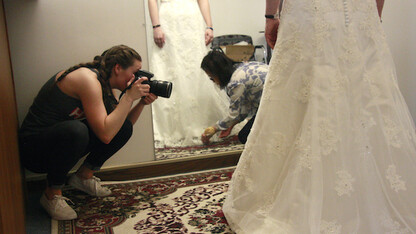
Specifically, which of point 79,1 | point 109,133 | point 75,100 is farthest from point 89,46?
point 109,133

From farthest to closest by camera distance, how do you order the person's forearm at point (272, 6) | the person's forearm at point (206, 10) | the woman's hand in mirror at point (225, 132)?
1. the woman's hand in mirror at point (225, 132)
2. the person's forearm at point (206, 10)
3. the person's forearm at point (272, 6)

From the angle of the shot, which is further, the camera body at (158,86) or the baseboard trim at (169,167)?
the baseboard trim at (169,167)

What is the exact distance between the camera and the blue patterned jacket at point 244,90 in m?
2.03

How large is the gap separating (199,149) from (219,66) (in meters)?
0.50

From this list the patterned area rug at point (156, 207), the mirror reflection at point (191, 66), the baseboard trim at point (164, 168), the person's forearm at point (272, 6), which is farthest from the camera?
the mirror reflection at point (191, 66)

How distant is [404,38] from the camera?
230 centimetres

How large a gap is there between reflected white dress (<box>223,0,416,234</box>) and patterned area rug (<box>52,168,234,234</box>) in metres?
0.28

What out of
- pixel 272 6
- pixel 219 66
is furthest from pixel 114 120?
pixel 219 66

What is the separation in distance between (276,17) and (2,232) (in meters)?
1.01

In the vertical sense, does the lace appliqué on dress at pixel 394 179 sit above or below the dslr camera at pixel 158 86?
below

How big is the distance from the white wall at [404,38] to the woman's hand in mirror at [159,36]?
4.70 ft

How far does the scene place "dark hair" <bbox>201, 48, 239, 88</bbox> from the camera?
80.8 inches

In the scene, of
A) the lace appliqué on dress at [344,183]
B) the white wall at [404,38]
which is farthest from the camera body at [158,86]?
the white wall at [404,38]

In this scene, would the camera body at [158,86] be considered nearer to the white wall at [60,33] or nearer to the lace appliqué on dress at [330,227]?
the white wall at [60,33]
